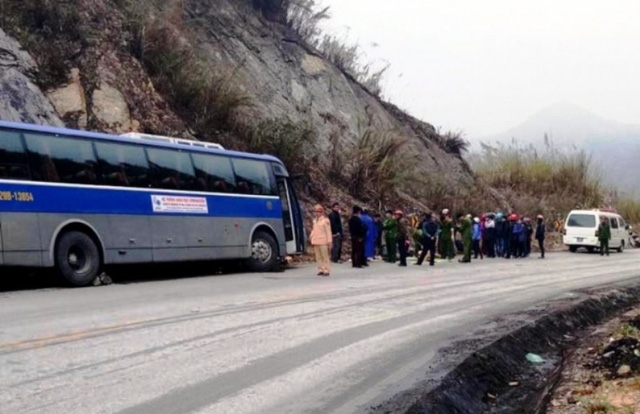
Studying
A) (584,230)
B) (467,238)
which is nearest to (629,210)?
(584,230)

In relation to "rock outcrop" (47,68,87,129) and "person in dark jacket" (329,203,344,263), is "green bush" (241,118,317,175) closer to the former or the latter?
"person in dark jacket" (329,203,344,263)

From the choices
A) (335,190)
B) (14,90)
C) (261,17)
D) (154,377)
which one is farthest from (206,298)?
(261,17)

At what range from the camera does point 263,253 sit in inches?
754

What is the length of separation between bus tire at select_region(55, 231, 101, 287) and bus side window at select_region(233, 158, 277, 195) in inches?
186

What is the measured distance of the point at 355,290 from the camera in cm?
1407

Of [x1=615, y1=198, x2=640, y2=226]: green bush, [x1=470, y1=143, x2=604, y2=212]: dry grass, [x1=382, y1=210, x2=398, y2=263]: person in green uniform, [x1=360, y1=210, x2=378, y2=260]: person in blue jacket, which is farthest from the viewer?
[x1=615, y1=198, x2=640, y2=226]: green bush

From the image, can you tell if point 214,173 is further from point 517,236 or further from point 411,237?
point 517,236

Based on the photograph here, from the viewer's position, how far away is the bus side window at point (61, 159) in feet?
45.0

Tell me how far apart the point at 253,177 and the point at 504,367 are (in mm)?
11552

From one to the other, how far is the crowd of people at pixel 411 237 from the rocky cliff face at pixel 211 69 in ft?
15.4

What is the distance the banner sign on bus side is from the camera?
16297mm

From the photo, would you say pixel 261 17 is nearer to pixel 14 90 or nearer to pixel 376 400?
pixel 14 90

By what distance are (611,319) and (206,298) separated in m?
6.63

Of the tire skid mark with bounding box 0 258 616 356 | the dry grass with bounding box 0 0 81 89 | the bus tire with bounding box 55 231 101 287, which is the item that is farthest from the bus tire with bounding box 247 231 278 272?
the dry grass with bounding box 0 0 81 89
